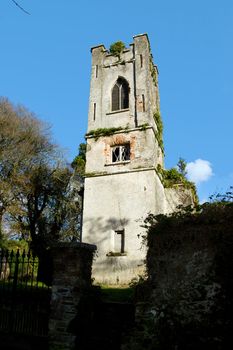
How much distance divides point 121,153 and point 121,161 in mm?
587

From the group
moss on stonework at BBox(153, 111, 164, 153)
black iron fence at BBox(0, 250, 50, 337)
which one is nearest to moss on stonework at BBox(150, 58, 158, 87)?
moss on stonework at BBox(153, 111, 164, 153)

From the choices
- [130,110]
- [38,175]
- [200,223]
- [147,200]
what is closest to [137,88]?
[130,110]

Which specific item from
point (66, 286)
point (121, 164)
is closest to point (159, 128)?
point (121, 164)

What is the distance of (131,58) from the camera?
65.8ft

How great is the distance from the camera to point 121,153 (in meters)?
17.9

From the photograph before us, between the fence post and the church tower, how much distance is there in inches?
290

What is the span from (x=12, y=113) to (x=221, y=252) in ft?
65.5

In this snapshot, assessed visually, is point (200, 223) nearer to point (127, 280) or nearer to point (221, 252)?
point (221, 252)

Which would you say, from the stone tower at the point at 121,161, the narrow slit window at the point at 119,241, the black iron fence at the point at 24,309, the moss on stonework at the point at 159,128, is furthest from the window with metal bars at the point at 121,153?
the black iron fence at the point at 24,309

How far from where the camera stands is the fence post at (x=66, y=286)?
7.57 metres

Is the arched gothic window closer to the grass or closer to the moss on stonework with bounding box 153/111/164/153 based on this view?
the moss on stonework with bounding box 153/111/164/153

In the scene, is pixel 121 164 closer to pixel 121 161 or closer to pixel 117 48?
pixel 121 161

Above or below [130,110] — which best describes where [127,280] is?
below

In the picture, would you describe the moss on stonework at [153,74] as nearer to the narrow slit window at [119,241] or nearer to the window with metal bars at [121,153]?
the window with metal bars at [121,153]
